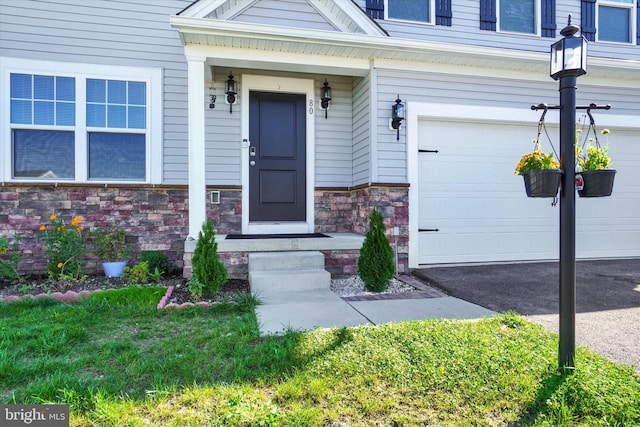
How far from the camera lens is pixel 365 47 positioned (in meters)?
4.82

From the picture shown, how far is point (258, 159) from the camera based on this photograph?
18.5ft

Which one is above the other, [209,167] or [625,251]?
[209,167]

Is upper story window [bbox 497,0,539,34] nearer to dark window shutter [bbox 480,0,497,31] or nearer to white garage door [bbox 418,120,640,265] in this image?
dark window shutter [bbox 480,0,497,31]

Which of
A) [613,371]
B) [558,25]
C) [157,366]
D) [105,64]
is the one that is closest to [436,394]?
[613,371]

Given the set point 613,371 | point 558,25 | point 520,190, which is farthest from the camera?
point 558,25

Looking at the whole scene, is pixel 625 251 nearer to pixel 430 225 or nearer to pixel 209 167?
pixel 430 225

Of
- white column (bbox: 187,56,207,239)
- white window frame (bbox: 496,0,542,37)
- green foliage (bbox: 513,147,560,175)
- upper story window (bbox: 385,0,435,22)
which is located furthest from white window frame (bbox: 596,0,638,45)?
white column (bbox: 187,56,207,239)

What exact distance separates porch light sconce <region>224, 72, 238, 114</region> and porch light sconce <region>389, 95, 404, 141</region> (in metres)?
2.23

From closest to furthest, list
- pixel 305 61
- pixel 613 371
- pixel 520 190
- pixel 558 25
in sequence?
pixel 613 371 → pixel 305 61 → pixel 520 190 → pixel 558 25

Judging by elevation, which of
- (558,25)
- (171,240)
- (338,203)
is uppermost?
(558,25)

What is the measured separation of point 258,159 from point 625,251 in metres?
5.87

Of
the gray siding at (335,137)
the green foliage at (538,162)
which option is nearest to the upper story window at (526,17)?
the gray siding at (335,137)

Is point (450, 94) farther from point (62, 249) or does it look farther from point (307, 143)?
point (62, 249)
